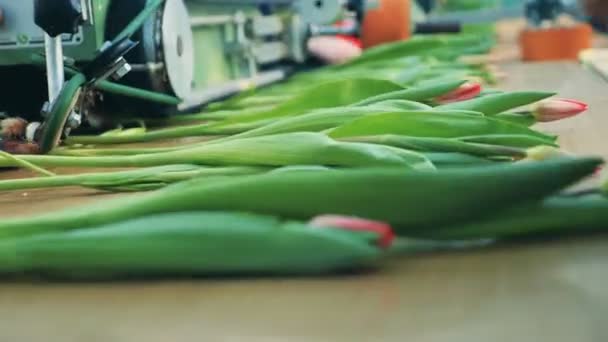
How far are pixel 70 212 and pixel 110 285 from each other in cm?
5

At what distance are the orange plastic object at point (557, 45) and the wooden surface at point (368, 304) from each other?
1.32 meters

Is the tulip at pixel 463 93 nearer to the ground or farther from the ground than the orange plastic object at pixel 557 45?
farther from the ground

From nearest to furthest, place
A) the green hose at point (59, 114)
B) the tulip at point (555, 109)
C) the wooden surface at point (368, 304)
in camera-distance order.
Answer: the wooden surface at point (368, 304) → the tulip at point (555, 109) → the green hose at point (59, 114)

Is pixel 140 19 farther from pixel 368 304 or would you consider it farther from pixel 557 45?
pixel 557 45

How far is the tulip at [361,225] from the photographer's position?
36 centimetres

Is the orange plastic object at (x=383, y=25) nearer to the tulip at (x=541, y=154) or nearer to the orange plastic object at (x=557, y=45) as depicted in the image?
the orange plastic object at (x=557, y=45)

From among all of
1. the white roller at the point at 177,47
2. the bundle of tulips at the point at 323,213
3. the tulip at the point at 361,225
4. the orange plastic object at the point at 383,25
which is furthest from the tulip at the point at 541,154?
the orange plastic object at the point at 383,25

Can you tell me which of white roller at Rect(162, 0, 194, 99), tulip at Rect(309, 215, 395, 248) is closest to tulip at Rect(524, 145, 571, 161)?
tulip at Rect(309, 215, 395, 248)

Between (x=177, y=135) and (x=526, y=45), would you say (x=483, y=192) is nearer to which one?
(x=177, y=135)

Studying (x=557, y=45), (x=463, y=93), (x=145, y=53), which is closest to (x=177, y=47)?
(x=145, y=53)

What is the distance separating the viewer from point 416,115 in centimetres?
53

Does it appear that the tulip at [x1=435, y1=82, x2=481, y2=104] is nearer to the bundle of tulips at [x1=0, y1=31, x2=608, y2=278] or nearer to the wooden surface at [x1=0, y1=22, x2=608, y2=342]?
the bundle of tulips at [x1=0, y1=31, x2=608, y2=278]

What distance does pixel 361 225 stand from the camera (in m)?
0.36

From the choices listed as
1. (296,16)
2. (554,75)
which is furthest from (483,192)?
(296,16)
